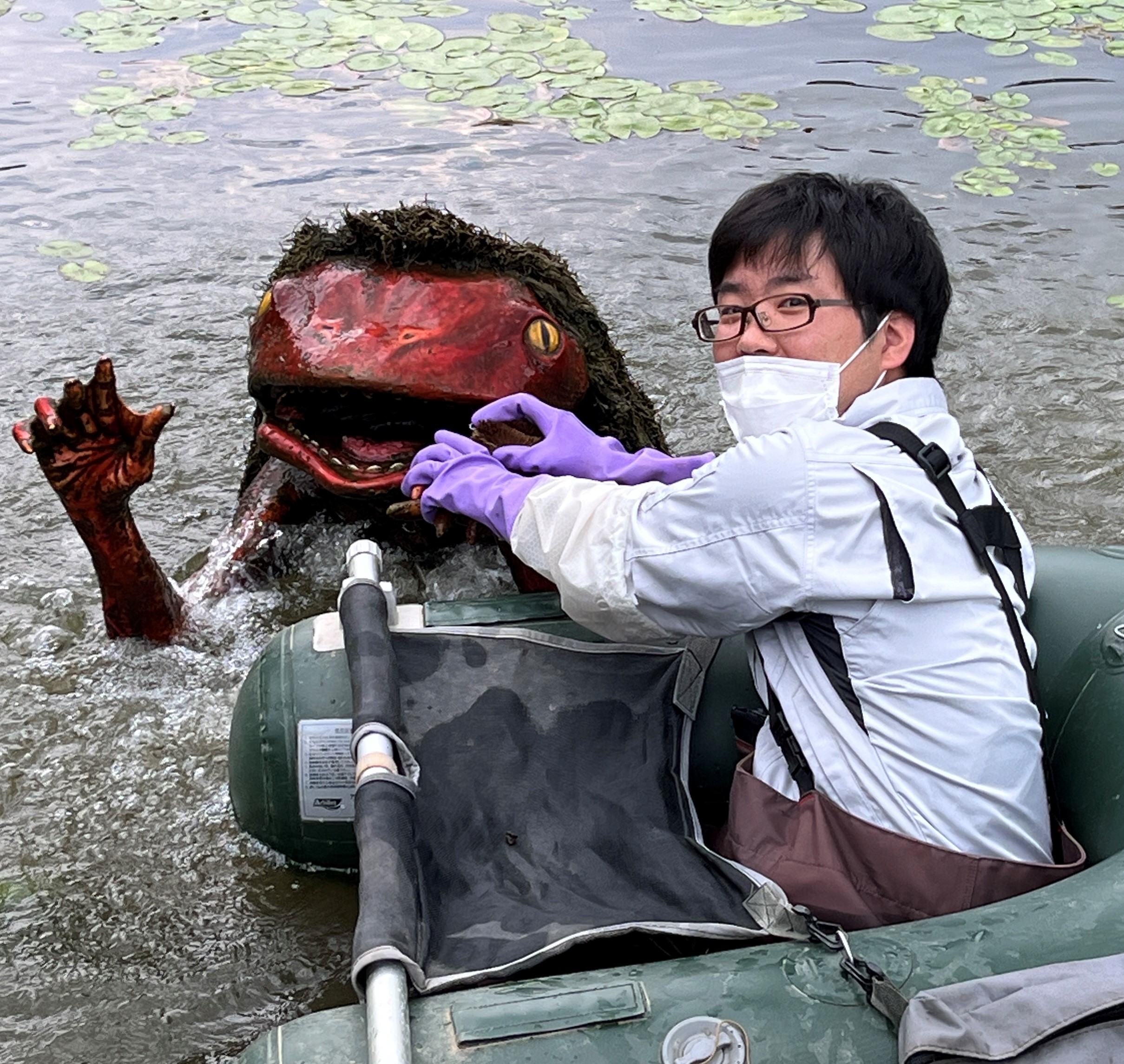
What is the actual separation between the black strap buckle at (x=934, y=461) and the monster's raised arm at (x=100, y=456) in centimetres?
140

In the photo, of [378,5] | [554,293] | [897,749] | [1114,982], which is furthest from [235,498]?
[378,5]

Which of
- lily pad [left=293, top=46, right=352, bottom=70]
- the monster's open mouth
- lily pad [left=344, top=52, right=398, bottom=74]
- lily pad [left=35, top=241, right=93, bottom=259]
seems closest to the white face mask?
the monster's open mouth

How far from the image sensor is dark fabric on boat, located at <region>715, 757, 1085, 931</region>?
1646mm

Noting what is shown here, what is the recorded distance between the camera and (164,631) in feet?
9.53

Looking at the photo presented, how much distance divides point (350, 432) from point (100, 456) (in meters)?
0.67

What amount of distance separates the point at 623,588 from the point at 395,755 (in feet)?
1.26

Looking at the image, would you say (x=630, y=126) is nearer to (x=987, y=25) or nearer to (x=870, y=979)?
(x=987, y=25)

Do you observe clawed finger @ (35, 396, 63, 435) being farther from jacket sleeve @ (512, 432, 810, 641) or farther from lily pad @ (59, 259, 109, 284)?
lily pad @ (59, 259, 109, 284)

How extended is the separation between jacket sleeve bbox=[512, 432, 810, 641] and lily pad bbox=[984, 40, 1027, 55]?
18.1 feet

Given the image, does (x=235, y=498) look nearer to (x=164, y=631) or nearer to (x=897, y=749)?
(x=164, y=631)

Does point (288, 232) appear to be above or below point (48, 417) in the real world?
below

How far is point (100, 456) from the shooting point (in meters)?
2.53

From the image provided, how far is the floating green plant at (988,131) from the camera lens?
→ 218 inches

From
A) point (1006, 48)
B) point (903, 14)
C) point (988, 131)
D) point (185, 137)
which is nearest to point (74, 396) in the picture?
point (185, 137)
